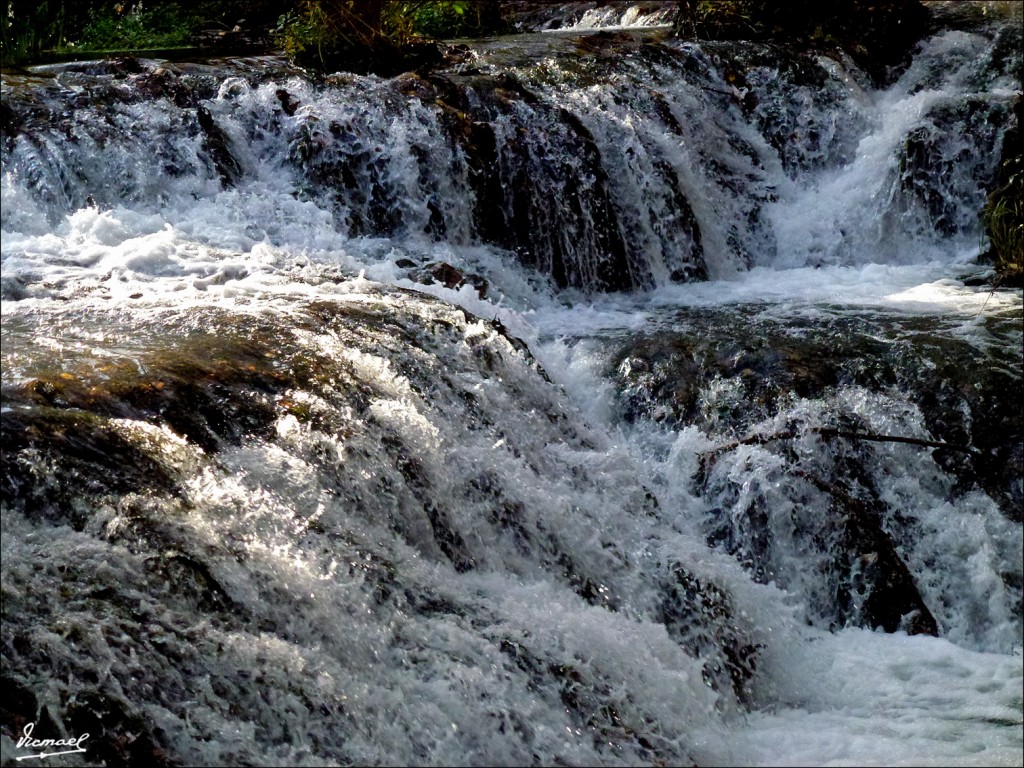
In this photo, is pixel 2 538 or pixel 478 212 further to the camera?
pixel 478 212

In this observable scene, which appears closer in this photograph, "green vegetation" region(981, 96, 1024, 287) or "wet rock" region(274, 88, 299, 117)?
"green vegetation" region(981, 96, 1024, 287)

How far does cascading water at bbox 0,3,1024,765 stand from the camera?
10.6 ft

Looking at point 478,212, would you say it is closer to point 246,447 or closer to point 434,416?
point 434,416

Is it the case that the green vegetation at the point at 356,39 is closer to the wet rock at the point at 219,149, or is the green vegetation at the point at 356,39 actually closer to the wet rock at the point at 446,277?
the wet rock at the point at 219,149

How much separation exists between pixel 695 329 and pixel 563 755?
3353 mm

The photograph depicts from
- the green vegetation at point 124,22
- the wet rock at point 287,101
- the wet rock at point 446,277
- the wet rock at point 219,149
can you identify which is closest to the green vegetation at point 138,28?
the green vegetation at point 124,22

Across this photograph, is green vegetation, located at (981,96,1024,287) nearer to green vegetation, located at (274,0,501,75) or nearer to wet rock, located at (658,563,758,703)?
wet rock, located at (658,563,758,703)

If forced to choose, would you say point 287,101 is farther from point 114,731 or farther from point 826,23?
point 114,731

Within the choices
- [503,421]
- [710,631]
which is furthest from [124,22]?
[710,631]

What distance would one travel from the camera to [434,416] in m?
4.59

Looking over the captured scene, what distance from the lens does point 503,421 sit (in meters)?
4.89

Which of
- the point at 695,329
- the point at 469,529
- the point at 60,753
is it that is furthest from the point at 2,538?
the point at 695,329

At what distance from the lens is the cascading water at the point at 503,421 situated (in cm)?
322

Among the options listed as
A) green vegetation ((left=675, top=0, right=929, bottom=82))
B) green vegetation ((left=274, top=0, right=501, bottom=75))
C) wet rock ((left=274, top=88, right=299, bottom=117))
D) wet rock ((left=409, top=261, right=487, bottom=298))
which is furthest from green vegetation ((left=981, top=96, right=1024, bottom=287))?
wet rock ((left=274, top=88, right=299, bottom=117))
